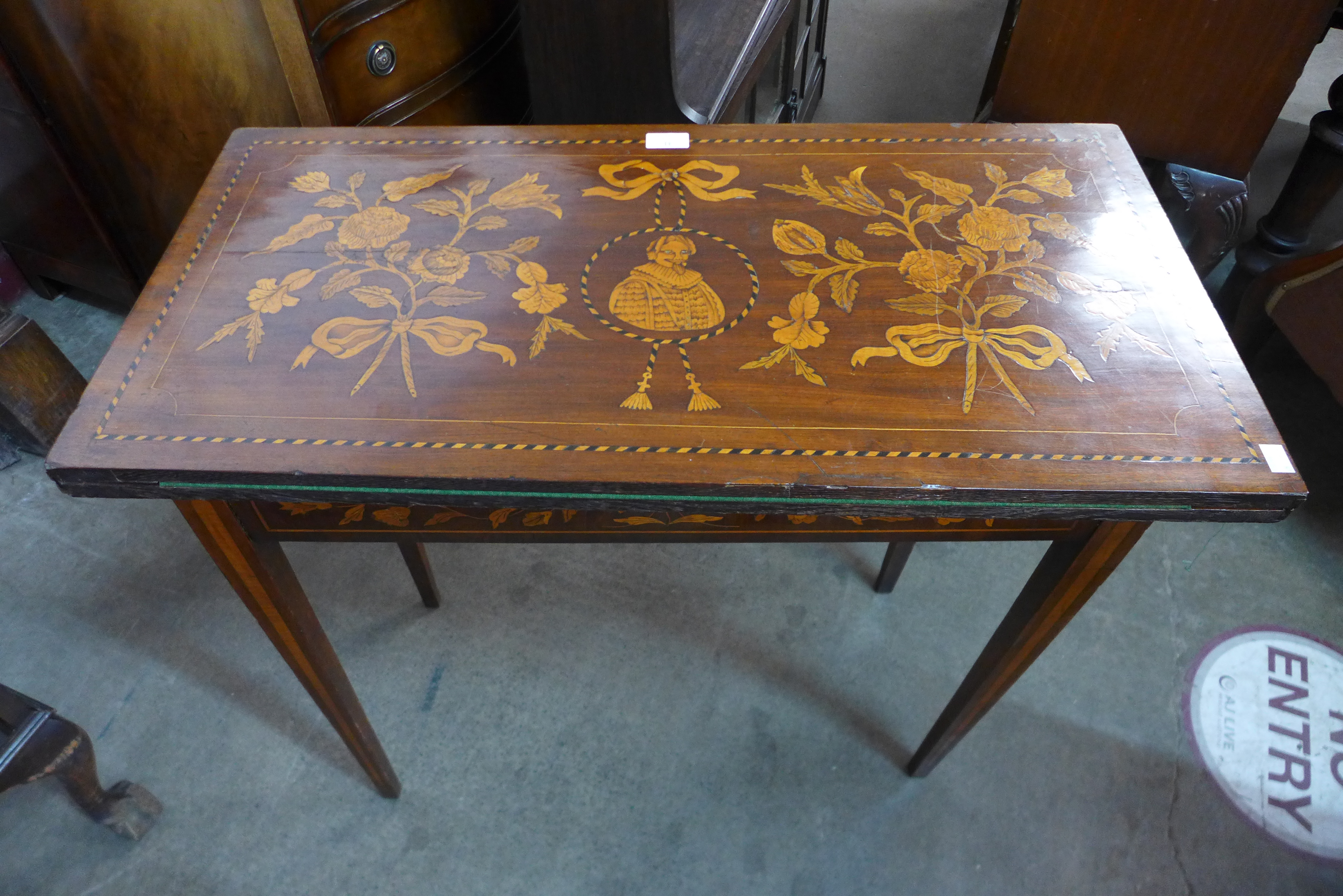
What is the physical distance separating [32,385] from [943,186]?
1.94 metres

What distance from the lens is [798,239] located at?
42.1 inches

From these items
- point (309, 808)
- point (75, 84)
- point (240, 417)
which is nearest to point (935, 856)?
point (309, 808)

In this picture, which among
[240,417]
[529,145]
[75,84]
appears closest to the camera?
[240,417]

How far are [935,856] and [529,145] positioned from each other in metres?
1.31

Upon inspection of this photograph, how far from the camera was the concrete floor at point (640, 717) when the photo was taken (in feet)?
4.49

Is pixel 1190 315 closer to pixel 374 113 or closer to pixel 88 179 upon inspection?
pixel 374 113

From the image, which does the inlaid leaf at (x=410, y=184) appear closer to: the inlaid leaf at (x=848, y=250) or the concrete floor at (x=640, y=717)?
the inlaid leaf at (x=848, y=250)

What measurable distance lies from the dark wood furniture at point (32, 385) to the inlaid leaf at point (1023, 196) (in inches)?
73.3

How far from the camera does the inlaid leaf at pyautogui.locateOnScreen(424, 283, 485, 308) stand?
0.99 metres

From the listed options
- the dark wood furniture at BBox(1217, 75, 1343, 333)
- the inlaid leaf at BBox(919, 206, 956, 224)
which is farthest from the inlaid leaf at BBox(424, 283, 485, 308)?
the dark wood furniture at BBox(1217, 75, 1343, 333)

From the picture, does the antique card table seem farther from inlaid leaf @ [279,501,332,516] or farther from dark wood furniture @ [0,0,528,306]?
dark wood furniture @ [0,0,528,306]

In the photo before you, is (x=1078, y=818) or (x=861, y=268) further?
(x=1078, y=818)

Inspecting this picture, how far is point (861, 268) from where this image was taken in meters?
1.03

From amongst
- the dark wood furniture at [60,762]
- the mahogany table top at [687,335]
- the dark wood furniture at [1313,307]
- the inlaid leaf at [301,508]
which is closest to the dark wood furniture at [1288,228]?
the dark wood furniture at [1313,307]
